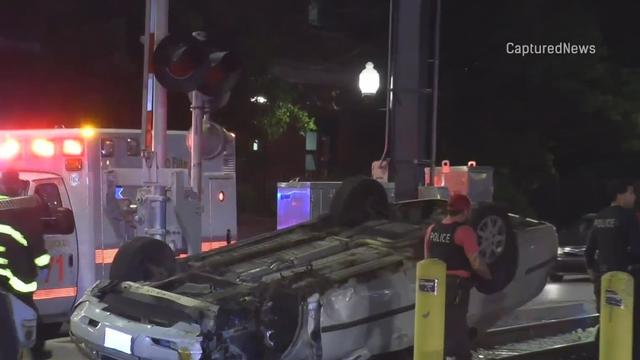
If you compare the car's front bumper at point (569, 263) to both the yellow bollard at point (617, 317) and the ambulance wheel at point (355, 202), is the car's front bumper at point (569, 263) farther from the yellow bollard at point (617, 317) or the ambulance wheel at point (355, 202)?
the yellow bollard at point (617, 317)

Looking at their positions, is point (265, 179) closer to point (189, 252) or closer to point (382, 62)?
point (382, 62)

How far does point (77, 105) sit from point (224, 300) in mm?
11455

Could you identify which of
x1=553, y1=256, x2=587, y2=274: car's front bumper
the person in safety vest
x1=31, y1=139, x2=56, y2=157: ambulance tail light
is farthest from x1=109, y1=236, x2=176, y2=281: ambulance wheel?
x1=553, y1=256, x2=587, y2=274: car's front bumper

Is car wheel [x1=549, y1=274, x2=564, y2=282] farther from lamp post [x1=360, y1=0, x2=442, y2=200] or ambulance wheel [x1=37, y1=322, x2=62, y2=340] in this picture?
ambulance wheel [x1=37, y1=322, x2=62, y2=340]

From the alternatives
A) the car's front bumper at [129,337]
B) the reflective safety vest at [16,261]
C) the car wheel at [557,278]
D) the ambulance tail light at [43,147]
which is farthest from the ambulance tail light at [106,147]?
the car wheel at [557,278]

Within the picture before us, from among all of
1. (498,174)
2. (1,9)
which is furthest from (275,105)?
(498,174)

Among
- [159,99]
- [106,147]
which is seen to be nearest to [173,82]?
[159,99]

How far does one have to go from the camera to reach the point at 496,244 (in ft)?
21.6

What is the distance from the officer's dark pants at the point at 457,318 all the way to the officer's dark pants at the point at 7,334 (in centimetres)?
305

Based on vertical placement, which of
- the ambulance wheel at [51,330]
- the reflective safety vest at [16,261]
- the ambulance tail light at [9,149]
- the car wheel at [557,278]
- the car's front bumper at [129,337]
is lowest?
the car wheel at [557,278]

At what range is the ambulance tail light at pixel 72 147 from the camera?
8.41 metres

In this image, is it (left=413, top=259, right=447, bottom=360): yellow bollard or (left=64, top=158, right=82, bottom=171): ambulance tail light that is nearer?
(left=413, top=259, right=447, bottom=360): yellow bollard

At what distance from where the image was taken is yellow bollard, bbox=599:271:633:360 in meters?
5.62

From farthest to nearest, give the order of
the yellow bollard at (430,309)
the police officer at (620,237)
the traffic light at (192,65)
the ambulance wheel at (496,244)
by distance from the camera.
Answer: the traffic light at (192,65), the police officer at (620,237), the ambulance wheel at (496,244), the yellow bollard at (430,309)
